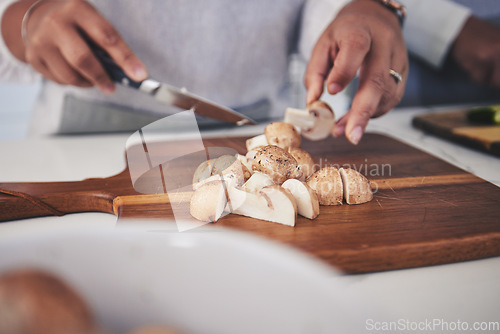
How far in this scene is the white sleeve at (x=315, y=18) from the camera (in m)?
1.51

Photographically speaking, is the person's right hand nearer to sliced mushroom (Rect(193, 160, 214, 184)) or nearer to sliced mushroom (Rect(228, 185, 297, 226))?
sliced mushroom (Rect(193, 160, 214, 184))

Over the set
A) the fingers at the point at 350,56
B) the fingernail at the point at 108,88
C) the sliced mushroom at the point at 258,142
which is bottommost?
the sliced mushroom at the point at 258,142

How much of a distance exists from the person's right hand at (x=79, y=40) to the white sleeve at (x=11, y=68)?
0.97 feet

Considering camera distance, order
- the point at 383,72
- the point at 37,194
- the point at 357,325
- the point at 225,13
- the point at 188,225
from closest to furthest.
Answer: the point at 357,325 < the point at 188,225 < the point at 37,194 < the point at 383,72 < the point at 225,13

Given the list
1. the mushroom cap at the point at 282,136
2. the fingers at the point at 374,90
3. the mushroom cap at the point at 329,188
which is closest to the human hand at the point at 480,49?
the fingers at the point at 374,90

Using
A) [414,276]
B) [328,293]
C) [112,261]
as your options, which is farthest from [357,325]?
[414,276]

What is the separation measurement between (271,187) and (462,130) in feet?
2.99

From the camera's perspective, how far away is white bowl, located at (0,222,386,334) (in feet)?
0.77

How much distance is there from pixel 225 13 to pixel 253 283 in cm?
145

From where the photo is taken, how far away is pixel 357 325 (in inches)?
8.5

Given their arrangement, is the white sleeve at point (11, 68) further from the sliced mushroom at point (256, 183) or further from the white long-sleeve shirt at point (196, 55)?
the sliced mushroom at point (256, 183)

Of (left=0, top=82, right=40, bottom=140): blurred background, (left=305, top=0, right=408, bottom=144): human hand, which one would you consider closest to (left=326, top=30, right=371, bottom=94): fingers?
(left=305, top=0, right=408, bottom=144): human hand

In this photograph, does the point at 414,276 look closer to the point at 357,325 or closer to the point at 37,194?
the point at 357,325

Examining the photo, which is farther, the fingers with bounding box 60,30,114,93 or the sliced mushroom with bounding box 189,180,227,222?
the fingers with bounding box 60,30,114,93
